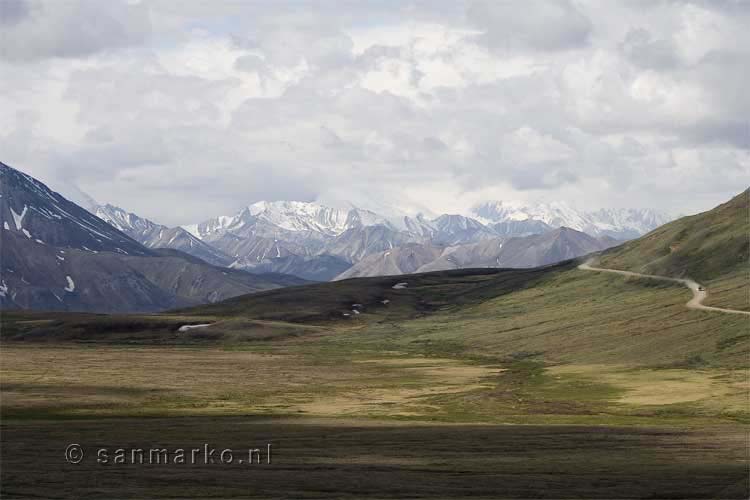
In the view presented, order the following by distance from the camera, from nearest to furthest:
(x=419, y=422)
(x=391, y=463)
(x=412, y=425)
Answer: (x=391, y=463), (x=412, y=425), (x=419, y=422)

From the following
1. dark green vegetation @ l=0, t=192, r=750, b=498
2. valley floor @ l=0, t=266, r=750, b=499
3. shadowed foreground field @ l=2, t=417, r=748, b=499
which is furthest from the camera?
dark green vegetation @ l=0, t=192, r=750, b=498

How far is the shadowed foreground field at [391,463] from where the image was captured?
2408 inches

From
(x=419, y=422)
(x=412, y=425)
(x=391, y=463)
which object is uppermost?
(x=391, y=463)

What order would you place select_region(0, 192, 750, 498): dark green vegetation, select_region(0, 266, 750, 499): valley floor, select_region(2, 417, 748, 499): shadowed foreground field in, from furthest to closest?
select_region(0, 192, 750, 498): dark green vegetation < select_region(0, 266, 750, 499): valley floor < select_region(2, 417, 748, 499): shadowed foreground field

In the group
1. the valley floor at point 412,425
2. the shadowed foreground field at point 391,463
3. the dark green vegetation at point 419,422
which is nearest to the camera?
the shadowed foreground field at point 391,463

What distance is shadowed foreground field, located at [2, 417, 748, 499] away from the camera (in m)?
61.2

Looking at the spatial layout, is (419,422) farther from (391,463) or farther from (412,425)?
(391,463)

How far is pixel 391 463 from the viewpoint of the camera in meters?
71.0

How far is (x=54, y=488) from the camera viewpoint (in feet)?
200

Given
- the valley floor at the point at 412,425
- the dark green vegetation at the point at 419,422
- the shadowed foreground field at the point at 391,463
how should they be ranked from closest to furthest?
the shadowed foreground field at the point at 391,463
the valley floor at the point at 412,425
the dark green vegetation at the point at 419,422

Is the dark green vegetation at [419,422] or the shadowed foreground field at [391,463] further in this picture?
the dark green vegetation at [419,422]

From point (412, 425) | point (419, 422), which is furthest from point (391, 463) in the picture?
point (419, 422)

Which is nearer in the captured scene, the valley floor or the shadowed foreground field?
the shadowed foreground field

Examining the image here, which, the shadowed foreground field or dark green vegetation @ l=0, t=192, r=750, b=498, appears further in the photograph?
dark green vegetation @ l=0, t=192, r=750, b=498
